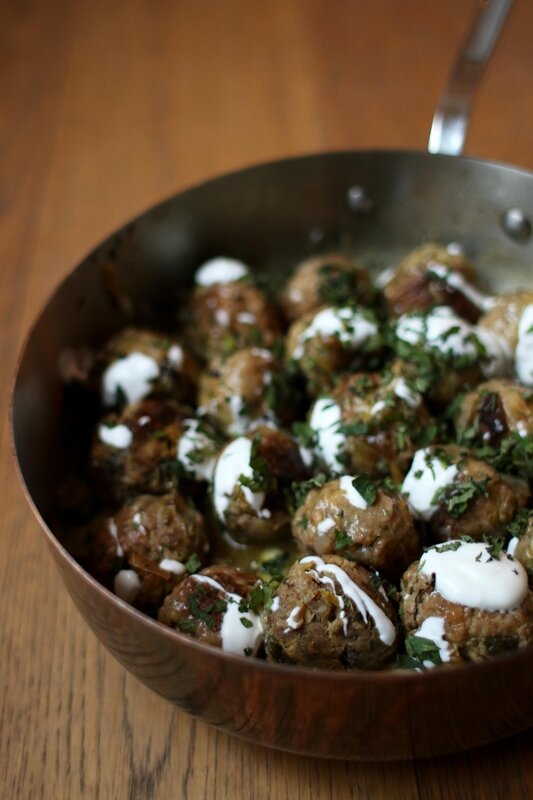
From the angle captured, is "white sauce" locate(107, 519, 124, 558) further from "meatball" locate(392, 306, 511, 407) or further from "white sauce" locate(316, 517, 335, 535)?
"meatball" locate(392, 306, 511, 407)

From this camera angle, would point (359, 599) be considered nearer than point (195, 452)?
Yes

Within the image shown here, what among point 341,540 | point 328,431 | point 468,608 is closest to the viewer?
point 468,608

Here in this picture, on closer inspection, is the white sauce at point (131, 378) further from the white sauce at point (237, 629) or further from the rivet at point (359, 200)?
the rivet at point (359, 200)

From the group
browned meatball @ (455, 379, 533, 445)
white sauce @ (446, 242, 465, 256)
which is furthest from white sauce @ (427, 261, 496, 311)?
browned meatball @ (455, 379, 533, 445)

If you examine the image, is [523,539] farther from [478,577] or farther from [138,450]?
[138,450]

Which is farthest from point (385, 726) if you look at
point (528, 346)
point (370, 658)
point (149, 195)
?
point (149, 195)

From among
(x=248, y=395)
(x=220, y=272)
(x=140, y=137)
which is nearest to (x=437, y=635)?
(x=248, y=395)

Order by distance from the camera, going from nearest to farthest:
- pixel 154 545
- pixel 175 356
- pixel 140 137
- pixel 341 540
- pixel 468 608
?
pixel 468 608
pixel 341 540
pixel 154 545
pixel 175 356
pixel 140 137

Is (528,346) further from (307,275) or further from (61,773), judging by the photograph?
(61,773)
